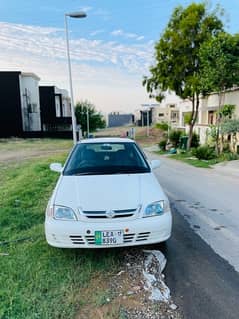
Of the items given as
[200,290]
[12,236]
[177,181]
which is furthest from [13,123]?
[200,290]

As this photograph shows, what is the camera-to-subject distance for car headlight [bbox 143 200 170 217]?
304 centimetres

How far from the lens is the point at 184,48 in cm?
1641

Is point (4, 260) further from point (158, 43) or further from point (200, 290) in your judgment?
point (158, 43)

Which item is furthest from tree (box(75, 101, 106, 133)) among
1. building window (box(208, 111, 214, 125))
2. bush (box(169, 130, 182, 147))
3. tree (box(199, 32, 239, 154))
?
tree (box(199, 32, 239, 154))

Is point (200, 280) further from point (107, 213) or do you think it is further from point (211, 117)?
point (211, 117)

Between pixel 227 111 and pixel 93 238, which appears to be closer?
pixel 93 238

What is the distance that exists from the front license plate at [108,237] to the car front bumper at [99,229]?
33mm

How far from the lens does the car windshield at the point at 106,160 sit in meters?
→ 4.00

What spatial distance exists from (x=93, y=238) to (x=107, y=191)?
642 mm

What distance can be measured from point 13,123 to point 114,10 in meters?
27.7

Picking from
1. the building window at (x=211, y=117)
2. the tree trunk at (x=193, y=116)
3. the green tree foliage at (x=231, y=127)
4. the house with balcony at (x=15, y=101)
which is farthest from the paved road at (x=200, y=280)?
the house with balcony at (x=15, y=101)

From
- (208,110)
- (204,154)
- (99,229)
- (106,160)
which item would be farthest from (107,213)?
(208,110)

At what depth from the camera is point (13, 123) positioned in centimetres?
3528

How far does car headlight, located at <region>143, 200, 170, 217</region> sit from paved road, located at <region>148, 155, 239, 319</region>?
2.34 feet
